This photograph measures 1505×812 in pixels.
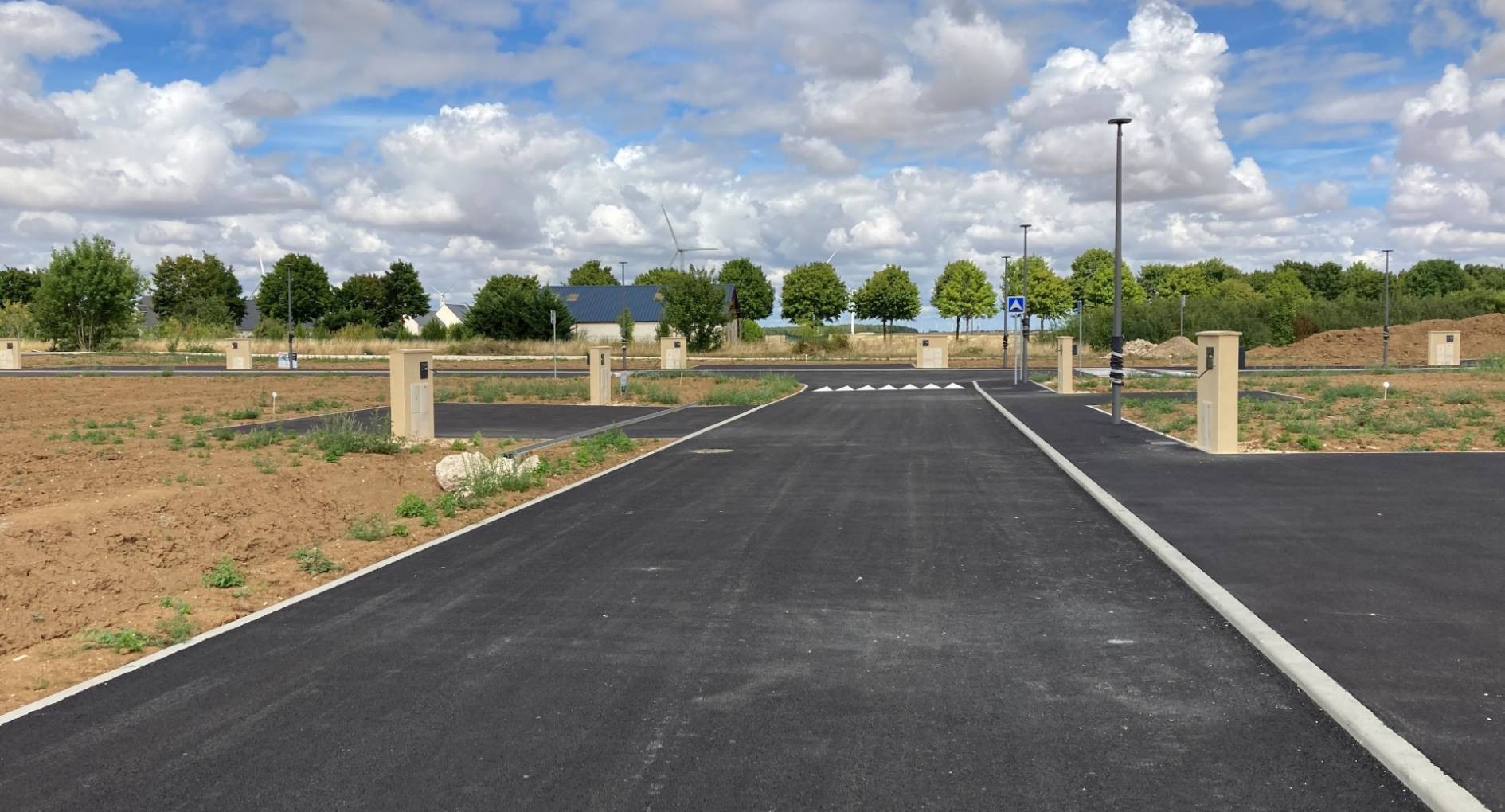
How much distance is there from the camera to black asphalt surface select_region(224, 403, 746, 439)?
2012 cm

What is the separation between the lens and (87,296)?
67000 mm

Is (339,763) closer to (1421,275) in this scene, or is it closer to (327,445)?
(327,445)

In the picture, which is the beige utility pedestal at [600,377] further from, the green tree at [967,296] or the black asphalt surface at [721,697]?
the green tree at [967,296]

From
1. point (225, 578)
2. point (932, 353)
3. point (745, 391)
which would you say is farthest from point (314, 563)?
point (932, 353)

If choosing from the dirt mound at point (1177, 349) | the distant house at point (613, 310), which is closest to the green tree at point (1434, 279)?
the dirt mound at point (1177, 349)

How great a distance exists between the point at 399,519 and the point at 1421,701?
8933 millimetres

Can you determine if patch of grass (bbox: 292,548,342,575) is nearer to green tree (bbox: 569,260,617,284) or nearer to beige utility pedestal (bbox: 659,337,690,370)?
beige utility pedestal (bbox: 659,337,690,370)

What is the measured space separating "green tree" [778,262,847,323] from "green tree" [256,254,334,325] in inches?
1834

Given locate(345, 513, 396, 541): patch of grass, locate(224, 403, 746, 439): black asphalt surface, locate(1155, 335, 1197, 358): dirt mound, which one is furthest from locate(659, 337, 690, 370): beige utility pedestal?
locate(345, 513, 396, 541): patch of grass

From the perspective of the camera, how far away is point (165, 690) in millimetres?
5645

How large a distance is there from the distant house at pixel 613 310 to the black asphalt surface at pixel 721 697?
272ft

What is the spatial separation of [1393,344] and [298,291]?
297 ft

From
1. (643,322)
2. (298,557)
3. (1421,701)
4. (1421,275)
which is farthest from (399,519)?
(1421,275)

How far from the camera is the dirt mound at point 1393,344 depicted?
191 feet
